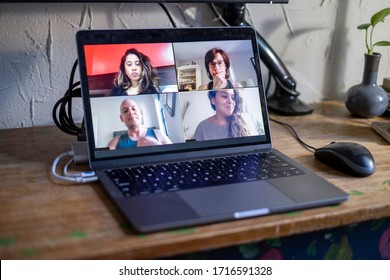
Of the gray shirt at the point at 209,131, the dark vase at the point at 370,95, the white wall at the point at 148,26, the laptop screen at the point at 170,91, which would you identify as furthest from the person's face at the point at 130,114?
the dark vase at the point at 370,95

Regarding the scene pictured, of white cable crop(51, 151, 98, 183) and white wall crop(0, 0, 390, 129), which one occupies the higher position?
white wall crop(0, 0, 390, 129)

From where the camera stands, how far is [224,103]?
0.89 meters

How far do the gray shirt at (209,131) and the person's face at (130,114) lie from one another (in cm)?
11

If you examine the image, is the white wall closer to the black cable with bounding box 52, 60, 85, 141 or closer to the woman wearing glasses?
the black cable with bounding box 52, 60, 85, 141

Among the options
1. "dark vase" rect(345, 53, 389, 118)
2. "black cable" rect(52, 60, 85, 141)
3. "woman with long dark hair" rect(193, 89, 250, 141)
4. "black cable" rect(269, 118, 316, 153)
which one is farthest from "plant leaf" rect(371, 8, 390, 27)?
"black cable" rect(52, 60, 85, 141)

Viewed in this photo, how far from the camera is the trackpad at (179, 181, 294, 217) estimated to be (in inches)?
25.7

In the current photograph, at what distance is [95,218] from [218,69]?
39 centimetres

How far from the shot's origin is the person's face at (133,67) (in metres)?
0.83

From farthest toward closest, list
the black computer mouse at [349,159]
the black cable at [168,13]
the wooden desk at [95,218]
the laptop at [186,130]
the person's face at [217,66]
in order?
the black cable at [168,13] → the person's face at [217,66] → the black computer mouse at [349,159] → the laptop at [186,130] → the wooden desk at [95,218]

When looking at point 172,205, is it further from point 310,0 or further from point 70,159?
point 310,0

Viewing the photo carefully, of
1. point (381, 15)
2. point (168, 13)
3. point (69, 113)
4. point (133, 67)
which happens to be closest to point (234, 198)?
point (133, 67)

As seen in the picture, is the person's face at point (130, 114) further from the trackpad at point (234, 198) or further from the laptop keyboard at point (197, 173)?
the trackpad at point (234, 198)

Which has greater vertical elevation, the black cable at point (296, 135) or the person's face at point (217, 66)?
the person's face at point (217, 66)

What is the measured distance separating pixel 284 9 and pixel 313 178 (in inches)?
21.7
